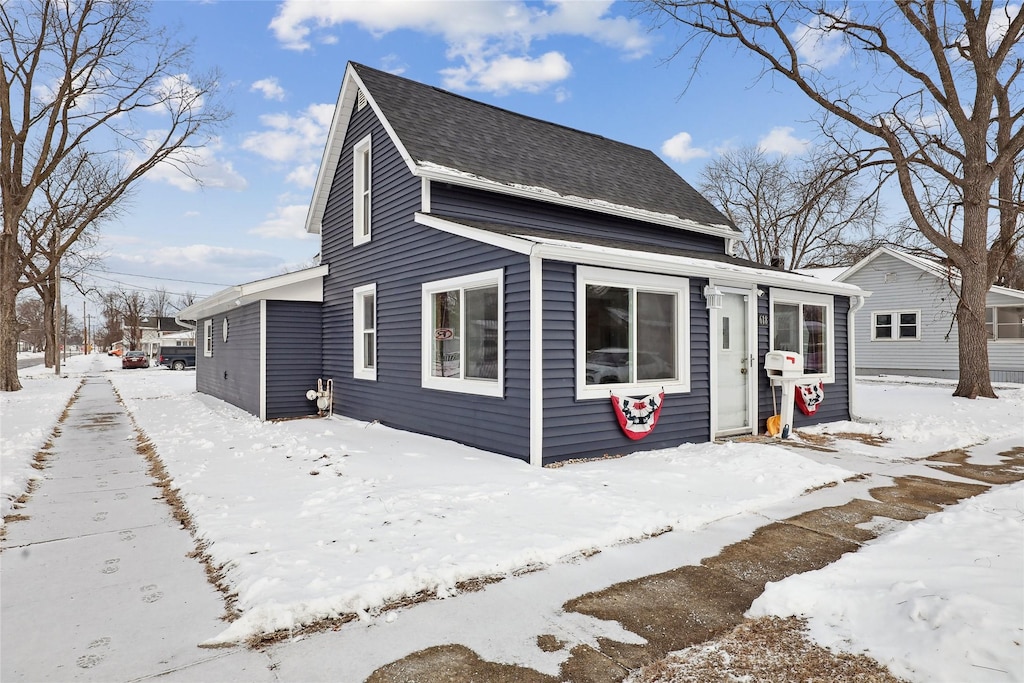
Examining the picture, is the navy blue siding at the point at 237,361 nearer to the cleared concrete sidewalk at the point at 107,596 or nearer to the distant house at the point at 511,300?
the distant house at the point at 511,300

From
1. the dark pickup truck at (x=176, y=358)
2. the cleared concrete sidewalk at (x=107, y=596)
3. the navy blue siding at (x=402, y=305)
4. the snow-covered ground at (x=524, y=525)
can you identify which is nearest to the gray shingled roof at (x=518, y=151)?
the navy blue siding at (x=402, y=305)

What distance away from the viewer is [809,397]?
9547mm

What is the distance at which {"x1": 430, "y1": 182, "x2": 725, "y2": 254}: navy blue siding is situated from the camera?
8.59m

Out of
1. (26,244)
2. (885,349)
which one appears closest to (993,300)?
(885,349)

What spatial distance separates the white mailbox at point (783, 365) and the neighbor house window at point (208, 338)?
14.5 meters

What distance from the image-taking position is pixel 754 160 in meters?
33.3

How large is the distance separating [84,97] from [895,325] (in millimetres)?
29821

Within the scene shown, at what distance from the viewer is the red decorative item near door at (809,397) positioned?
946 centimetres

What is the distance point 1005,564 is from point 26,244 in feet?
116

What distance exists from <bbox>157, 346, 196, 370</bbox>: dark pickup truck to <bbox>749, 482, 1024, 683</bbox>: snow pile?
3912 cm

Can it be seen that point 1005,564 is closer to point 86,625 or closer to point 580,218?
point 86,625

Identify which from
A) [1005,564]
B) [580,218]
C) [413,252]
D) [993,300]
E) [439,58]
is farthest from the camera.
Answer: [993,300]

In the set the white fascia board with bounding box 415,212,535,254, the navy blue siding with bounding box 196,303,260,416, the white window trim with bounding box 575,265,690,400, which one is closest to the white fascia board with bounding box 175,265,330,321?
the navy blue siding with bounding box 196,303,260,416

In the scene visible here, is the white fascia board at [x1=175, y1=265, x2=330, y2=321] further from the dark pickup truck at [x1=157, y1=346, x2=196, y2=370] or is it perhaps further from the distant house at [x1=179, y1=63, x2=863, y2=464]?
the dark pickup truck at [x1=157, y1=346, x2=196, y2=370]
